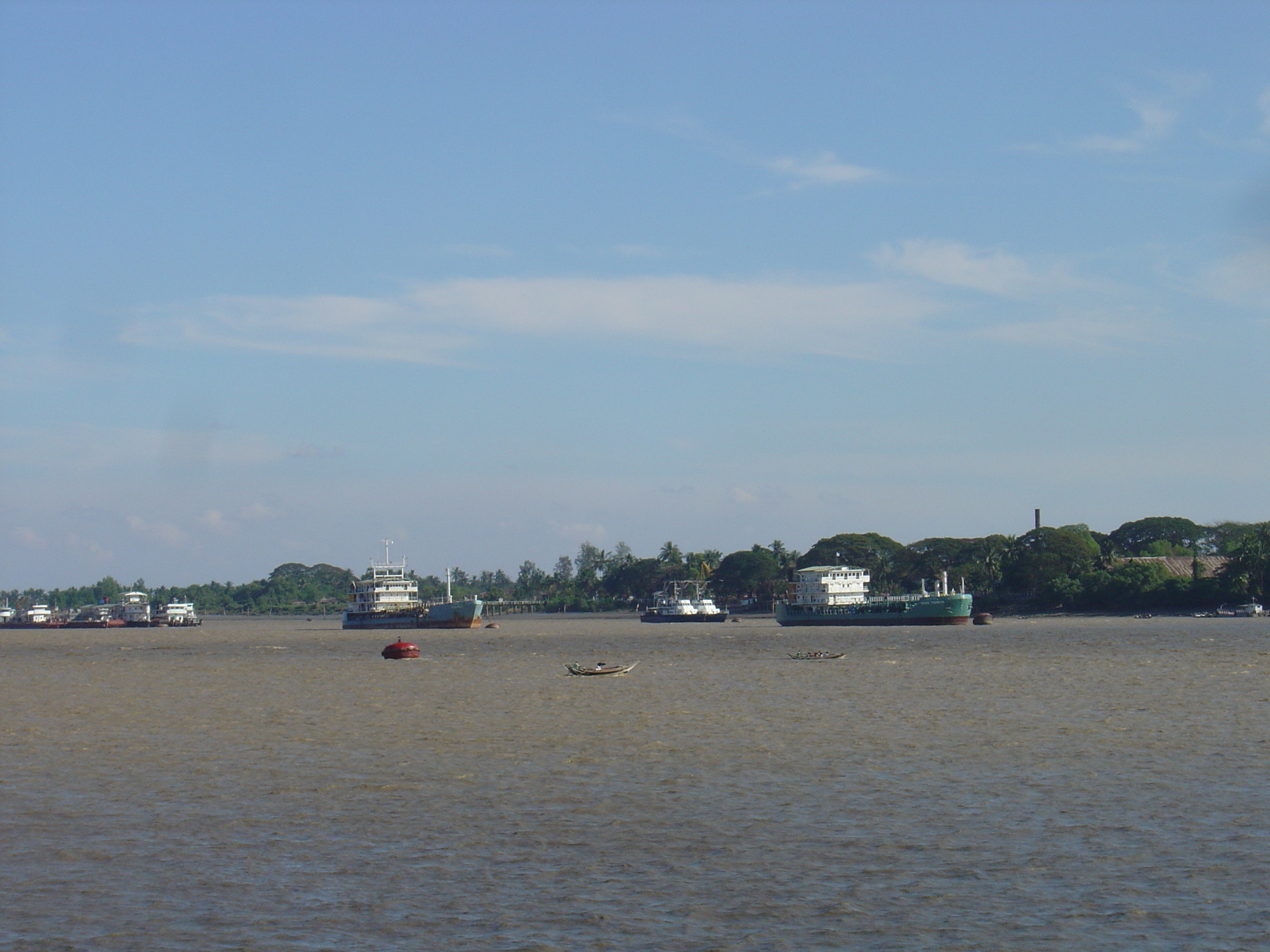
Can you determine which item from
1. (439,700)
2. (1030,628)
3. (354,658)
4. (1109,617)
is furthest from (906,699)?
(1109,617)

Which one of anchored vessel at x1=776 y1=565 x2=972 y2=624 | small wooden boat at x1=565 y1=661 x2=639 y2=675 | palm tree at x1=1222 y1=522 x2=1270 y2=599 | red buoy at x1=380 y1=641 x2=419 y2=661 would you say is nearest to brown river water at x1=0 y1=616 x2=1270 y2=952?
small wooden boat at x1=565 y1=661 x2=639 y2=675

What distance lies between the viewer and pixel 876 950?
576 inches

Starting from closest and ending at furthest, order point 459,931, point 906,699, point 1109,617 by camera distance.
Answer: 1. point 459,931
2. point 906,699
3. point 1109,617

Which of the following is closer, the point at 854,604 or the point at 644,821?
the point at 644,821

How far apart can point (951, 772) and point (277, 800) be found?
46.1 feet

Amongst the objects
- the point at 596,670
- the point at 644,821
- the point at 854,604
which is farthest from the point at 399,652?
the point at 854,604

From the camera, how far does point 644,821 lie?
22.5m

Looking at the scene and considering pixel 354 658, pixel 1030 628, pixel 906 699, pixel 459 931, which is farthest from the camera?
pixel 1030 628

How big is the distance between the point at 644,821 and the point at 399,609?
146 meters

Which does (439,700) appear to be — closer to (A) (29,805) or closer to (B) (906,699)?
(B) (906,699)

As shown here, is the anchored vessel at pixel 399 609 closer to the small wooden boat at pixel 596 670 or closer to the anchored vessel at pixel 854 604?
the anchored vessel at pixel 854 604

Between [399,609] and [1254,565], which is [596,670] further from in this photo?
[1254,565]

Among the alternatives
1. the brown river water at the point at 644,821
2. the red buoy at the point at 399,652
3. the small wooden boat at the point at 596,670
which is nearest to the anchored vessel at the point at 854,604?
the red buoy at the point at 399,652

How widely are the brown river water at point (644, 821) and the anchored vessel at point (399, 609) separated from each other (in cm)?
11093
